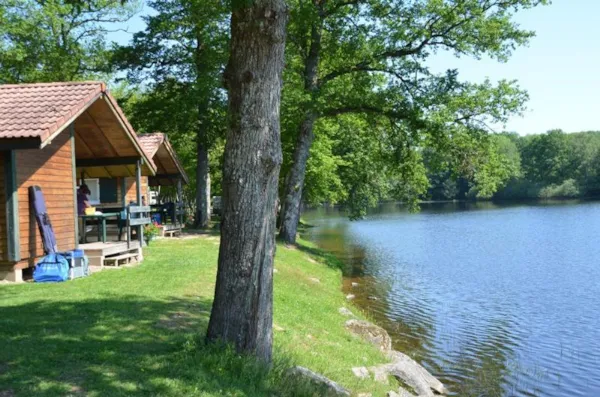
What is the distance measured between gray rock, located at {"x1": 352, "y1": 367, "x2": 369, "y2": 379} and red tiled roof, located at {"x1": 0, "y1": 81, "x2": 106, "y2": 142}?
764cm

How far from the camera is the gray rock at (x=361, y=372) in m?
8.78

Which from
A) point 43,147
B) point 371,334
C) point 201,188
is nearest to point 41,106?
point 43,147

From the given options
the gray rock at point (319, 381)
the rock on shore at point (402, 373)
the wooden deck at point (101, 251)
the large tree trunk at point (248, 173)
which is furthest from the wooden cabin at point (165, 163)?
the gray rock at point (319, 381)

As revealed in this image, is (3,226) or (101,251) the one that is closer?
(3,226)

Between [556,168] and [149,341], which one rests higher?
[556,168]

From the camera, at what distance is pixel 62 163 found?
1366cm

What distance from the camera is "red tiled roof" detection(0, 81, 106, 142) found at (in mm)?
11188

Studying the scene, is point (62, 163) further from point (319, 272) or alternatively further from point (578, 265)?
point (578, 265)

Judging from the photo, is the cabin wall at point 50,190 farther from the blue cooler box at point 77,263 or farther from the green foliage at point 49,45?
the green foliage at point 49,45

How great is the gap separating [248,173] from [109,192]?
15650 mm

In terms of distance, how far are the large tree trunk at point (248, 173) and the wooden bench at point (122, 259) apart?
28.7ft

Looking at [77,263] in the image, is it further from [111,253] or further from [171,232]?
[171,232]

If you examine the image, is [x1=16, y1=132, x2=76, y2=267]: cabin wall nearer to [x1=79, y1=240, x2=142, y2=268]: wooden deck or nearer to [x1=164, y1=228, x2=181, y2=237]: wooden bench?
[x1=79, y1=240, x2=142, y2=268]: wooden deck

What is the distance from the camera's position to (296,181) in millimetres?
23781
